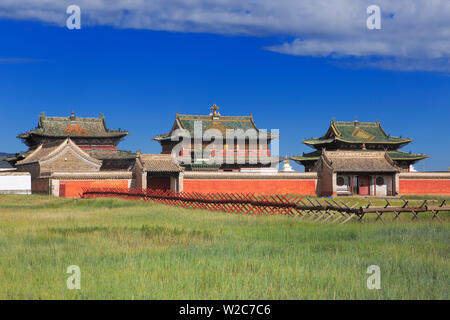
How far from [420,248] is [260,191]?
28404mm

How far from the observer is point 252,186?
38.9 m

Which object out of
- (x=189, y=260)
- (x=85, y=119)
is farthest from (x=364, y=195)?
(x=189, y=260)

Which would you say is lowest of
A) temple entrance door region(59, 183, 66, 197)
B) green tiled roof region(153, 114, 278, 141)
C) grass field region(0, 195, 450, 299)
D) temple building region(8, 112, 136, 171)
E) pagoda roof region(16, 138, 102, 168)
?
grass field region(0, 195, 450, 299)

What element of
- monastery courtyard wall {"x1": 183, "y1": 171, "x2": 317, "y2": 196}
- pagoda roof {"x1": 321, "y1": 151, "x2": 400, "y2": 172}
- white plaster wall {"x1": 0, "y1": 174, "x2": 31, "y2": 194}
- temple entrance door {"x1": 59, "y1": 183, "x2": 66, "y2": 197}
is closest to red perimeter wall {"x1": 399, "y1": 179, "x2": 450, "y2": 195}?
pagoda roof {"x1": 321, "y1": 151, "x2": 400, "y2": 172}

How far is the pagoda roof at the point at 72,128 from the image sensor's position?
4663cm

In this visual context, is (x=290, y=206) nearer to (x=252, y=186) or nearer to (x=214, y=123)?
(x=252, y=186)

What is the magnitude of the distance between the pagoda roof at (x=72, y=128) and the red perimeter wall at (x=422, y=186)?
2470 cm

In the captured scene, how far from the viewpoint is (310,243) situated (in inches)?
453

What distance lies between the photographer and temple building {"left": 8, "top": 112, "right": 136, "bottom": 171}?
46562mm

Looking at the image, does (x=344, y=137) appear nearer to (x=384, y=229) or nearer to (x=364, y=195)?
(x=364, y=195)

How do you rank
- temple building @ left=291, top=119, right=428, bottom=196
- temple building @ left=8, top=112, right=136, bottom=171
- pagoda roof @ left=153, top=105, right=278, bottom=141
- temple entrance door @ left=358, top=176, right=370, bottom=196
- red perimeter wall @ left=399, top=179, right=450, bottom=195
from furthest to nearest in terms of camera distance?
pagoda roof @ left=153, top=105, right=278, bottom=141 → temple building @ left=8, top=112, right=136, bottom=171 → red perimeter wall @ left=399, top=179, right=450, bottom=195 → temple entrance door @ left=358, top=176, right=370, bottom=196 → temple building @ left=291, top=119, right=428, bottom=196

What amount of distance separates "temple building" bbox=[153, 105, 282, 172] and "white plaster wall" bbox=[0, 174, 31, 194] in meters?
13.2

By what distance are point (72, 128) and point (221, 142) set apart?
14.0m

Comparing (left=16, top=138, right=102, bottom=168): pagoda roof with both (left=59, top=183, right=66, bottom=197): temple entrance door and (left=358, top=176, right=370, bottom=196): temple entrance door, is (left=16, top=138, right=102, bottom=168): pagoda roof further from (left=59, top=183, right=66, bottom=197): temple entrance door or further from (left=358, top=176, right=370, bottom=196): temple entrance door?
(left=358, top=176, right=370, bottom=196): temple entrance door
